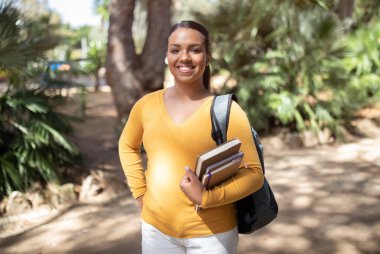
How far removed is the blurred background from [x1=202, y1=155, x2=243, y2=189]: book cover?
100.0 inches

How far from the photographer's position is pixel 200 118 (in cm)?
162

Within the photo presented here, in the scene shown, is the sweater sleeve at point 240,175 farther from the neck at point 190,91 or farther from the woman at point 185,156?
the neck at point 190,91

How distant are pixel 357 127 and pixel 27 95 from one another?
247 inches

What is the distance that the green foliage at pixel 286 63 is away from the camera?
7.86m

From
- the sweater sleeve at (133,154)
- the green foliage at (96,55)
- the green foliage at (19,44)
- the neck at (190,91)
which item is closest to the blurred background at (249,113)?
the green foliage at (19,44)

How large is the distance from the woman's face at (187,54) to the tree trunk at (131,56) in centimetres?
587

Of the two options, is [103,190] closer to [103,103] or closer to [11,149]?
[11,149]

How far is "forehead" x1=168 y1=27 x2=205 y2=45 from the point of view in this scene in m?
1.62

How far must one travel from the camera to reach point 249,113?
808 cm

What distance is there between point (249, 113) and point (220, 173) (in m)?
6.73

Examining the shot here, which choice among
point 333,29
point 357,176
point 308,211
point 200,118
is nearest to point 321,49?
point 333,29

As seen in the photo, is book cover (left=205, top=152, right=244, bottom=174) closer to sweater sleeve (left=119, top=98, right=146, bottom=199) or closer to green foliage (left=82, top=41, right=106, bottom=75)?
sweater sleeve (left=119, top=98, right=146, bottom=199)

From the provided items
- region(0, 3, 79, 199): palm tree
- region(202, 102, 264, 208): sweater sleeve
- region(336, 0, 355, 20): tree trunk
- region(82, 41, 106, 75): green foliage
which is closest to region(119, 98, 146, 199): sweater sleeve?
region(202, 102, 264, 208): sweater sleeve

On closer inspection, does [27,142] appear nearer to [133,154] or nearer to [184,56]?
[133,154]
